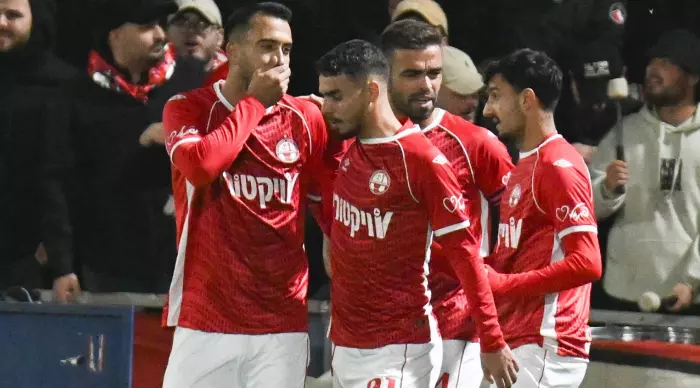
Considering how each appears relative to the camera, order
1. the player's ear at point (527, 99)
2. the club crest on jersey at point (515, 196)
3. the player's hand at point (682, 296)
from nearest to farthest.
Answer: the club crest on jersey at point (515, 196)
the player's ear at point (527, 99)
the player's hand at point (682, 296)

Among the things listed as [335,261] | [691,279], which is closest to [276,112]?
[335,261]

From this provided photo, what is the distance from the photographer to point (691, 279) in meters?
5.89

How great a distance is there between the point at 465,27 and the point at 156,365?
2.36m

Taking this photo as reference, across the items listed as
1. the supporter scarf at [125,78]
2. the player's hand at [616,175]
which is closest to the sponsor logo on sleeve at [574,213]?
the player's hand at [616,175]

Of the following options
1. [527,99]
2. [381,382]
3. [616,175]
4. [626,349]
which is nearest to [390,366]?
[381,382]

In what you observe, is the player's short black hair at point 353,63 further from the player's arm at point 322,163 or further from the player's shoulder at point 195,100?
the player's shoulder at point 195,100

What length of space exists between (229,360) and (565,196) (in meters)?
1.22

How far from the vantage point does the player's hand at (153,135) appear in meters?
6.07

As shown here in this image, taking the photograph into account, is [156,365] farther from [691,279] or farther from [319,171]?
[691,279]

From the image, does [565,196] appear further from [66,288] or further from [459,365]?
[66,288]

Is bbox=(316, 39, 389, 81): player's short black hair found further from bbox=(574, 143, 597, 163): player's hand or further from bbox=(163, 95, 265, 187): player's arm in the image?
bbox=(574, 143, 597, 163): player's hand

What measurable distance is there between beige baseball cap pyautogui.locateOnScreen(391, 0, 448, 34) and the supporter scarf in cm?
113

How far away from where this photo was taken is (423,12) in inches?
247

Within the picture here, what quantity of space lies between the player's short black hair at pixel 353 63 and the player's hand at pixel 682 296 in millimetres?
2204
